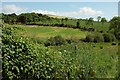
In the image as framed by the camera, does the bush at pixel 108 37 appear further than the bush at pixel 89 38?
Yes

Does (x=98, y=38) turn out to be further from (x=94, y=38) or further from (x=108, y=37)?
(x=108, y=37)

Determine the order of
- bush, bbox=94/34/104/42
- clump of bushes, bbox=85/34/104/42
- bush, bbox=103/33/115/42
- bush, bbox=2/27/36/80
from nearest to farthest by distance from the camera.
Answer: bush, bbox=2/27/36/80, clump of bushes, bbox=85/34/104/42, bush, bbox=94/34/104/42, bush, bbox=103/33/115/42

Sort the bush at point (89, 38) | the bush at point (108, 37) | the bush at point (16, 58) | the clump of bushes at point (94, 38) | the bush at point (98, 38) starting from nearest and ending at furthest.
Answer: the bush at point (16, 58) → the bush at point (89, 38) → the clump of bushes at point (94, 38) → the bush at point (98, 38) → the bush at point (108, 37)

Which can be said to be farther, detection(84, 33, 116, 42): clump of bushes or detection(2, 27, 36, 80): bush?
detection(84, 33, 116, 42): clump of bushes

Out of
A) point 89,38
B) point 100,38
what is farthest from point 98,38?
point 89,38

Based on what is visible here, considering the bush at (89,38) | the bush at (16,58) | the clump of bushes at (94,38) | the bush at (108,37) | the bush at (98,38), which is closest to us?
the bush at (16,58)

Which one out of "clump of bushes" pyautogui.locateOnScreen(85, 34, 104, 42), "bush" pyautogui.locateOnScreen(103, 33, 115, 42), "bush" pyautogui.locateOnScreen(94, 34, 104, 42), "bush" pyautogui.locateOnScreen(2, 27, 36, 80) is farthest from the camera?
"bush" pyautogui.locateOnScreen(103, 33, 115, 42)

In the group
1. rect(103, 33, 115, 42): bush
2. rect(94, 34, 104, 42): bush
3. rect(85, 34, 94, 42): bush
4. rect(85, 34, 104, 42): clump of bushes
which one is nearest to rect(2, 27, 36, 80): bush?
rect(85, 34, 94, 42): bush

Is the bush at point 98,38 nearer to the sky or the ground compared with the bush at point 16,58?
nearer to the ground

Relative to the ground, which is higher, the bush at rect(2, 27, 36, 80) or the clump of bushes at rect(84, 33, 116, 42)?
the bush at rect(2, 27, 36, 80)

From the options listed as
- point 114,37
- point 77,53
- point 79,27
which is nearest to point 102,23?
point 79,27

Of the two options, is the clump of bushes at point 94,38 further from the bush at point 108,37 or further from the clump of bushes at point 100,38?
the bush at point 108,37

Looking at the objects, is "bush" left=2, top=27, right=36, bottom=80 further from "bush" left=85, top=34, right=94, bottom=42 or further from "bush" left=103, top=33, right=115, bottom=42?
"bush" left=103, top=33, right=115, bottom=42

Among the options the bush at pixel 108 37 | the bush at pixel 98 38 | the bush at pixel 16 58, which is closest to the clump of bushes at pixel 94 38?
the bush at pixel 98 38
